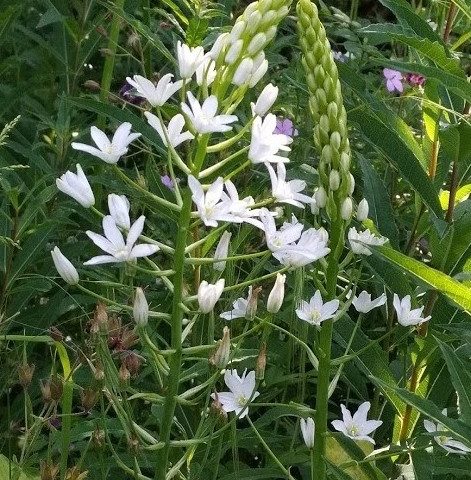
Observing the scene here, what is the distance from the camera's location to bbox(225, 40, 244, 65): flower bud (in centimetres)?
Answer: 161

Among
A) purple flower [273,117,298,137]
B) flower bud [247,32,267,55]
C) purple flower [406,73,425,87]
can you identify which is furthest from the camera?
purple flower [406,73,425,87]

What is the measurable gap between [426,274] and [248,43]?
1.56 feet

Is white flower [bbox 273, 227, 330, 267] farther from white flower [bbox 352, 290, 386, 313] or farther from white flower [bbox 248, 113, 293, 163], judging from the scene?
white flower [bbox 352, 290, 386, 313]

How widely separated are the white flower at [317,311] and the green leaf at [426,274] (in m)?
0.13

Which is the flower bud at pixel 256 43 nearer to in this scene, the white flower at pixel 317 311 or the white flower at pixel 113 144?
the white flower at pixel 113 144

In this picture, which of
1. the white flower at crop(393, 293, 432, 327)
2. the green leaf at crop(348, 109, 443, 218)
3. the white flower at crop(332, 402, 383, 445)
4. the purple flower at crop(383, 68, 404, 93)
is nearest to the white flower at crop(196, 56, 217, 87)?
the green leaf at crop(348, 109, 443, 218)

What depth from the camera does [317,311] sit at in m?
1.79

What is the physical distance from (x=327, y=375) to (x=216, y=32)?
3.57 feet

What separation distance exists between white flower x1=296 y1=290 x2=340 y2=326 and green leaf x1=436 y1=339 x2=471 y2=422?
8.2 inches

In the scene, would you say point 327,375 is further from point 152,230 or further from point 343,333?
point 152,230

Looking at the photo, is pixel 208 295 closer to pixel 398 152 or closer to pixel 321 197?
pixel 321 197

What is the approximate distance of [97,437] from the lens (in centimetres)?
163

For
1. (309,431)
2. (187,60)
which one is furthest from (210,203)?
(309,431)

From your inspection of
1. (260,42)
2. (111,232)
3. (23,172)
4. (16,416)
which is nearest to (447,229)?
(260,42)
